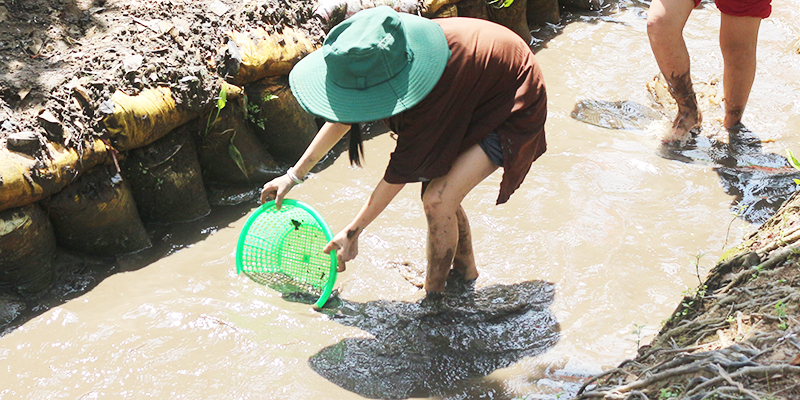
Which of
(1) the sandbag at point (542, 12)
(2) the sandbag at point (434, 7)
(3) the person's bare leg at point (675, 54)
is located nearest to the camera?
(3) the person's bare leg at point (675, 54)

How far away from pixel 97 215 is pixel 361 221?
1.48 meters

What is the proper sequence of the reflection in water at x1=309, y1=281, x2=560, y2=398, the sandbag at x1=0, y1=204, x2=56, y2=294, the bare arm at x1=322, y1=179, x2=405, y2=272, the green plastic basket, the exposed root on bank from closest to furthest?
1. the exposed root on bank
2. the bare arm at x1=322, y1=179, x2=405, y2=272
3. the reflection in water at x1=309, y1=281, x2=560, y2=398
4. the sandbag at x1=0, y1=204, x2=56, y2=294
5. the green plastic basket

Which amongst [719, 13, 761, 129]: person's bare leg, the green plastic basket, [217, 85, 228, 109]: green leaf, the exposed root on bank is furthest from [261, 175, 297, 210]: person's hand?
[719, 13, 761, 129]: person's bare leg

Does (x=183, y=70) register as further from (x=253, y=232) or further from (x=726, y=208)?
(x=726, y=208)

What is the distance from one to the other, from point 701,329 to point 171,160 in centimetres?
281

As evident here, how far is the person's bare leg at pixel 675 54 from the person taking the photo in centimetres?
428

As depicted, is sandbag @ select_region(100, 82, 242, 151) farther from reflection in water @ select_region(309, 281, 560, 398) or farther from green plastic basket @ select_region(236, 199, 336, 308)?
reflection in water @ select_region(309, 281, 560, 398)

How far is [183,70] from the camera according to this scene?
145 inches

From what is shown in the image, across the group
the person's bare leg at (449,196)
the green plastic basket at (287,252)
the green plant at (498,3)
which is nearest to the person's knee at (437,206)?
the person's bare leg at (449,196)

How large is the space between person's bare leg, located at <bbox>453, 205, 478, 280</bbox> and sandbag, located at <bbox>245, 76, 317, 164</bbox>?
1.49 meters

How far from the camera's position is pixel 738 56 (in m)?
4.51

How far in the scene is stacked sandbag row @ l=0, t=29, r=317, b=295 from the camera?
310 centimetres

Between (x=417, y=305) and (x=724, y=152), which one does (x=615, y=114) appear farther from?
(x=417, y=305)

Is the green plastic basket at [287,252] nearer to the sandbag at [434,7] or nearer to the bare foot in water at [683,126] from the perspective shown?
the sandbag at [434,7]
